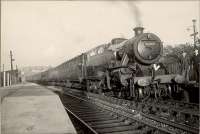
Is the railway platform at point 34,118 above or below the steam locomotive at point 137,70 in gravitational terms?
below

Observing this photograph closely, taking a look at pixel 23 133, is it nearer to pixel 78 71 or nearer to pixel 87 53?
pixel 87 53

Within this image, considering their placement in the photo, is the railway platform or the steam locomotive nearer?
the railway platform

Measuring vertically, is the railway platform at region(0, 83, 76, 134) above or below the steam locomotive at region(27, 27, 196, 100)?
below

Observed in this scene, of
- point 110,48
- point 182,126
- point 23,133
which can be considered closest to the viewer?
point 182,126

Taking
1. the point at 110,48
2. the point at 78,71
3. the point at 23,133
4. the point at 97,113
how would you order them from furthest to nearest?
the point at 78,71, the point at 110,48, the point at 97,113, the point at 23,133

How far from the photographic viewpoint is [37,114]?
8.95m

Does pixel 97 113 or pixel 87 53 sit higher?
pixel 87 53

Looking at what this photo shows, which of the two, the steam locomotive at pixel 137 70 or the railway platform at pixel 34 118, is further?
the steam locomotive at pixel 137 70

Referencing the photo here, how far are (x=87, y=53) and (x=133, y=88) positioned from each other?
24.9ft

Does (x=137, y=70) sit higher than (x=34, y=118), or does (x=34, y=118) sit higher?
(x=137, y=70)

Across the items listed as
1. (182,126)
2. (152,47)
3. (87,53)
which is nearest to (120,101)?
(152,47)

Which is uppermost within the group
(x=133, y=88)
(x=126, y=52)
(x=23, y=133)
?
(x=126, y=52)

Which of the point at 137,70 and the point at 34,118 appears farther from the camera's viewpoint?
the point at 137,70

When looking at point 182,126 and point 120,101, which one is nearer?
point 182,126
